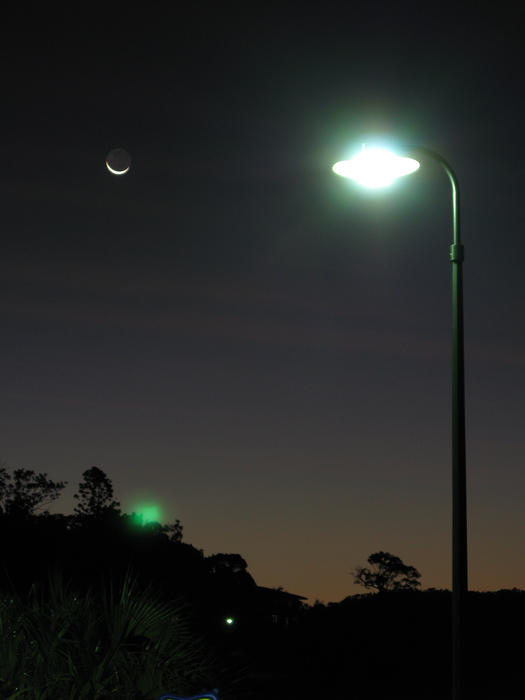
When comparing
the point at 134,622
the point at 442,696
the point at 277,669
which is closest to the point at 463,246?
the point at 134,622

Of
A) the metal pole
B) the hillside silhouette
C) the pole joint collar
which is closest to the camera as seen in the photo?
the metal pole

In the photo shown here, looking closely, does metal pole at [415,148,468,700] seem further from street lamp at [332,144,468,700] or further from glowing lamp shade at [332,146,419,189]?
glowing lamp shade at [332,146,419,189]

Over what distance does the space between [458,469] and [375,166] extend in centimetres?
377

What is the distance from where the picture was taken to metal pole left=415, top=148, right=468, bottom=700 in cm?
1180

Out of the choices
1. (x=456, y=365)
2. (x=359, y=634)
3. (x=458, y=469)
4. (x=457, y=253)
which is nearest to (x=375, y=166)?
(x=457, y=253)

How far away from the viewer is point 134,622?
45.8 feet

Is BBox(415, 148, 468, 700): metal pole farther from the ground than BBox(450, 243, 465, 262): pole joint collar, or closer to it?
closer to it

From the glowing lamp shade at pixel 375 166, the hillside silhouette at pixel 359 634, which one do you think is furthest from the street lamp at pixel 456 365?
the hillside silhouette at pixel 359 634

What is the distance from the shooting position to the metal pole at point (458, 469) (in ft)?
38.7

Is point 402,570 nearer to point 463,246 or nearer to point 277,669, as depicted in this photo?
point 277,669

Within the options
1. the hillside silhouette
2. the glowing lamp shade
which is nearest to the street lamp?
the glowing lamp shade

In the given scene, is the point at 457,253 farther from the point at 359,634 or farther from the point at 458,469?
the point at 359,634

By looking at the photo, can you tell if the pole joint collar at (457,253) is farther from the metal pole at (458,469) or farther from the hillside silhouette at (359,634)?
the hillside silhouette at (359,634)

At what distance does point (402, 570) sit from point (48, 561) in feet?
185
